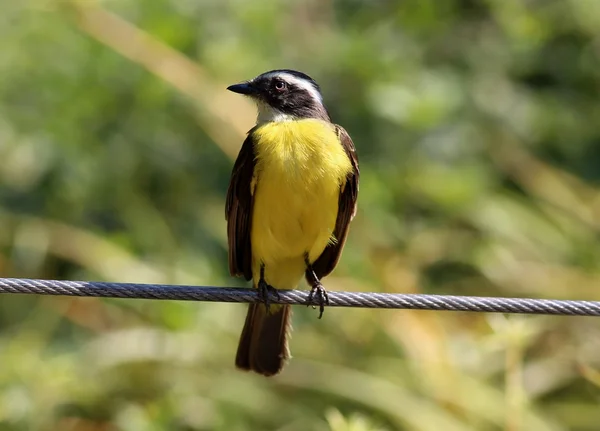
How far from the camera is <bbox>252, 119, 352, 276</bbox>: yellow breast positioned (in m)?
4.46

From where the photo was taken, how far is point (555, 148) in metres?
8.27

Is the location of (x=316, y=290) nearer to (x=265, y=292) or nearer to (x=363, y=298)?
(x=265, y=292)

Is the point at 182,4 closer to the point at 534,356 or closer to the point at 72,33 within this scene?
the point at 72,33

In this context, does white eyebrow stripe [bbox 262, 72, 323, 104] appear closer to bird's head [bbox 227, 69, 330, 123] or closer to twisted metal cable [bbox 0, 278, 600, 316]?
bird's head [bbox 227, 69, 330, 123]

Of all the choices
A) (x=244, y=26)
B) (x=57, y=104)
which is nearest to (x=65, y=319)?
(x=57, y=104)

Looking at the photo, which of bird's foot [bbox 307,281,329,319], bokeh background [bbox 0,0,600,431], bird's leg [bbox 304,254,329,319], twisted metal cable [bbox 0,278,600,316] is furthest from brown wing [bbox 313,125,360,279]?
bokeh background [bbox 0,0,600,431]

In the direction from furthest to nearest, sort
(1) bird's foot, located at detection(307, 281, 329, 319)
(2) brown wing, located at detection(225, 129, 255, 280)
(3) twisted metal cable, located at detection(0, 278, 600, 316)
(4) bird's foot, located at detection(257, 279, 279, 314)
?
1. (2) brown wing, located at detection(225, 129, 255, 280)
2. (1) bird's foot, located at detection(307, 281, 329, 319)
3. (4) bird's foot, located at detection(257, 279, 279, 314)
4. (3) twisted metal cable, located at detection(0, 278, 600, 316)

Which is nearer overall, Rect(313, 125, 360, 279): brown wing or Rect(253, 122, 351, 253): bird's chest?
Rect(253, 122, 351, 253): bird's chest

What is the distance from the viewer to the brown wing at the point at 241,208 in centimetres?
460

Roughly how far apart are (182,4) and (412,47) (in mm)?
1753

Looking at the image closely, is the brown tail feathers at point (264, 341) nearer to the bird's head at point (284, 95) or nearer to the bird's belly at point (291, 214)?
the bird's belly at point (291, 214)

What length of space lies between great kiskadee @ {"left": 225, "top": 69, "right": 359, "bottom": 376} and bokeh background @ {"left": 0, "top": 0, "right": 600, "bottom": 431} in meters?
1.12

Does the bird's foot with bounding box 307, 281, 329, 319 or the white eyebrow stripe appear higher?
the white eyebrow stripe

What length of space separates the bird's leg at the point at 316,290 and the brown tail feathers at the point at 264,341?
274mm
